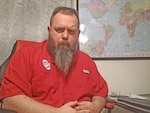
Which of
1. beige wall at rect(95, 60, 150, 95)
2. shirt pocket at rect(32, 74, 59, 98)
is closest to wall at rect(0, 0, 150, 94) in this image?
beige wall at rect(95, 60, 150, 95)

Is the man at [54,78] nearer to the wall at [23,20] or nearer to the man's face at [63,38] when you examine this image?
the man's face at [63,38]

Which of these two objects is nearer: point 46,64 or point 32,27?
point 46,64

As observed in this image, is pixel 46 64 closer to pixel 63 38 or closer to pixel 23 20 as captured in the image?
pixel 63 38

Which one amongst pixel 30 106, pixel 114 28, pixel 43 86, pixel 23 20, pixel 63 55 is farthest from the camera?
pixel 114 28

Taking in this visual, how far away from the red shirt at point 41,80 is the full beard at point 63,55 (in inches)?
1.3

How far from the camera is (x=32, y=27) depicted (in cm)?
202

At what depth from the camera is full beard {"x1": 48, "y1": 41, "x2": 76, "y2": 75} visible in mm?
1453

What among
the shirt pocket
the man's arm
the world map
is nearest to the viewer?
the man's arm

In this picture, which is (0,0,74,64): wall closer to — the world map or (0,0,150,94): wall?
(0,0,150,94): wall

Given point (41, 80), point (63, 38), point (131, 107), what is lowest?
point (131, 107)

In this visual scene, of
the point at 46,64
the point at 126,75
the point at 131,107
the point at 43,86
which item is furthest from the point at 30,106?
the point at 126,75

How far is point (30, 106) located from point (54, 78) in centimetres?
25

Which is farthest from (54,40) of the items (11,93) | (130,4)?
(130,4)

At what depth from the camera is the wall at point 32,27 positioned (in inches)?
77.9
